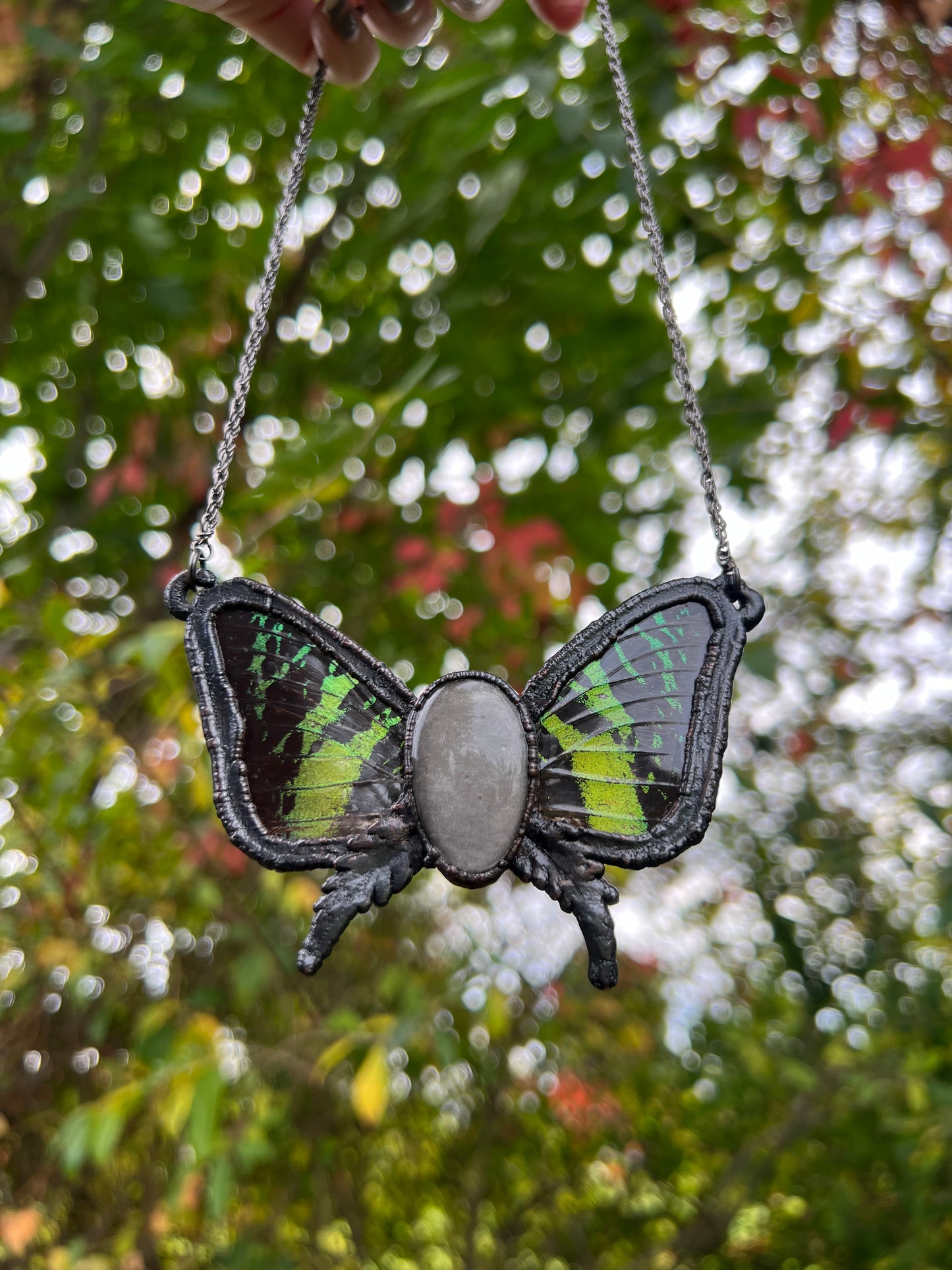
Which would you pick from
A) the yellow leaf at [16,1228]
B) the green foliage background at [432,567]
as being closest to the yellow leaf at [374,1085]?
the green foliage background at [432,567]

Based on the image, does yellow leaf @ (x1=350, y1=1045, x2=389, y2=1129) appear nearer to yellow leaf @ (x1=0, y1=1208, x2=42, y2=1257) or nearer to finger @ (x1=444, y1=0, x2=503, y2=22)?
yellow leaf @ (x1=0, y1=1208, x2=42, y2=1257)

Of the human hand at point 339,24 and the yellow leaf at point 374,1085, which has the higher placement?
the human hand at point 339,24

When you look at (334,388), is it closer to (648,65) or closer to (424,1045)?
(648,65)

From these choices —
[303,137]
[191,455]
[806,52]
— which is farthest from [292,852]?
[191,455]

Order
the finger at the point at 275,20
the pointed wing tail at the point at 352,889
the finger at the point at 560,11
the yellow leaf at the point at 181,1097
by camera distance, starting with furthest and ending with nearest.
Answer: the yellow leaf at the point at 181,1097 → the finger at the point at 560,11 → the finger at the point at 275,20 → the pointed wing tail at the point at 352,889

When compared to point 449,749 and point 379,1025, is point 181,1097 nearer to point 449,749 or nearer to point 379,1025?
point 379,1025

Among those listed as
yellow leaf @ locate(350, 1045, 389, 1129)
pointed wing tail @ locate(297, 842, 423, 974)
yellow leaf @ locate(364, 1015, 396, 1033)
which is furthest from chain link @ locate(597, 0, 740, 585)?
yellow leaf @ locate(364, 1015, 396, 1033)

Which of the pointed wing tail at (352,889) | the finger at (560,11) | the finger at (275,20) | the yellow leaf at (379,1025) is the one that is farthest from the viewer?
the yellow leaf at (379,1025)

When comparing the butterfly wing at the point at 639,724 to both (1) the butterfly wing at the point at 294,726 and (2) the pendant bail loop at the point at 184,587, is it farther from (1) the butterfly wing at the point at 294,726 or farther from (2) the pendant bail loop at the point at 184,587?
(2) the pendant bail loop at the point at 184,587
